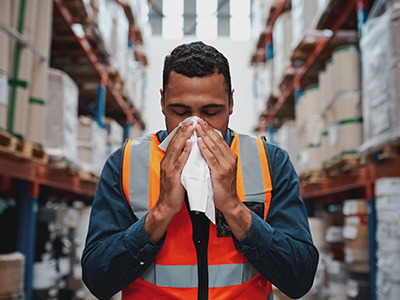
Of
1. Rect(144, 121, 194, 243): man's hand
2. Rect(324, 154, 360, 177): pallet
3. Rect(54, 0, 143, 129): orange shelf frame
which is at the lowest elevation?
Rect(144, 121, 194, 243): man's hand

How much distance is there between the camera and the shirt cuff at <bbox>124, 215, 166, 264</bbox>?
4.02 ft

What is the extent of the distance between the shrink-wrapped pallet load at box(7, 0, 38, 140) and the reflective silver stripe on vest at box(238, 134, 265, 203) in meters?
2.30

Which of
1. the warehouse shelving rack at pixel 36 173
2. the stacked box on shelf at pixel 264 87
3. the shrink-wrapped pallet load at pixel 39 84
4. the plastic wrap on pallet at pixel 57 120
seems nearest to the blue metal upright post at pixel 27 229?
the warehouse shelving rack at pixel 36 173

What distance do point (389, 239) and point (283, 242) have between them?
2012 mm

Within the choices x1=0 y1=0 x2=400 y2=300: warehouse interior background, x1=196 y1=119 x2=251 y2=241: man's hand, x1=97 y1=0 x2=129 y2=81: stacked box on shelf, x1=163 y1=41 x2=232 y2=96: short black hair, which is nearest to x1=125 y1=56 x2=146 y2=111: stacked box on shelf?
x1=97 y1=0 x2=129 y2=81: stacked box on shelf

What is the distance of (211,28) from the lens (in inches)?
661

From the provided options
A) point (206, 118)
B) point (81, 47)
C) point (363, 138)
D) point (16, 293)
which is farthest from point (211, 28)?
point (206, 118)

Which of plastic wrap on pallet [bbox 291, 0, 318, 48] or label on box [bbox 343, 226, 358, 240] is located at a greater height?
plastic wrap on pallet [bbox 291, 0, 318, 48]

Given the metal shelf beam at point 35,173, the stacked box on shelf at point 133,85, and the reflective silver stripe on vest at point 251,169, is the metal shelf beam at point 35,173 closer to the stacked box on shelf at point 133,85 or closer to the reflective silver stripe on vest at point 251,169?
the reflective silver stripe on vest at point 251,169

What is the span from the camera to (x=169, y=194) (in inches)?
48.1

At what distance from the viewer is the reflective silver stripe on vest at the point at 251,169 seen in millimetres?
1374

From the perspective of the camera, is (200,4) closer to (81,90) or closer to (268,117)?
(268,117)

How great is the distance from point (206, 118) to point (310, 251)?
0.56 metres

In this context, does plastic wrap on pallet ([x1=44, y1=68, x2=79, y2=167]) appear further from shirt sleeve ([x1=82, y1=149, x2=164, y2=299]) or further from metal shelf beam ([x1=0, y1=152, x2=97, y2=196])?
shirt sleeve ([x1=82, y1=149, x2=164, y2=299])
